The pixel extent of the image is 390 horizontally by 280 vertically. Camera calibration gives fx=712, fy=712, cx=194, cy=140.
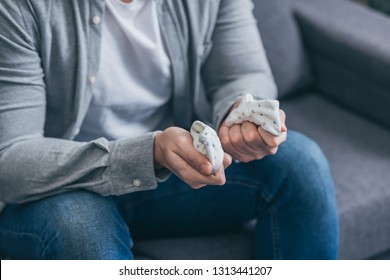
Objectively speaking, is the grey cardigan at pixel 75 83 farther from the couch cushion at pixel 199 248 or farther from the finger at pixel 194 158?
the couch cushion at pixel 199 248

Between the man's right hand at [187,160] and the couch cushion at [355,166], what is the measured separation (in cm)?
47

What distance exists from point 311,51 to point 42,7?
85 cm

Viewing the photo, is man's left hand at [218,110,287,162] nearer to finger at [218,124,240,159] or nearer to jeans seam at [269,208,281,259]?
finger at [218,124,240,159]

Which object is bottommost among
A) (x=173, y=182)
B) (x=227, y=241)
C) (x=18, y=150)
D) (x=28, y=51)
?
(x=227, y=241)

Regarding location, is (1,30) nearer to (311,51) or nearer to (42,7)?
(42,7)

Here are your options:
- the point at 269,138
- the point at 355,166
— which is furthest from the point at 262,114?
the point at 355,166

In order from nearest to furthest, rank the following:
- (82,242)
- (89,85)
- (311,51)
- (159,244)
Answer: (82,242), (89,85), (159,244), (311,51)

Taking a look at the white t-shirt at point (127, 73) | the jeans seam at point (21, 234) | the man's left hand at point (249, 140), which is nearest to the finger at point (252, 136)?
the man's left hand at point (249, 140)

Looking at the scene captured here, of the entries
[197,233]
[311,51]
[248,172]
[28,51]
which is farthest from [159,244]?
[311,51]

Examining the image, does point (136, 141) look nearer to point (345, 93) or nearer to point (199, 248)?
point (199, 248)

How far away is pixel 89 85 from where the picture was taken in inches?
47.6

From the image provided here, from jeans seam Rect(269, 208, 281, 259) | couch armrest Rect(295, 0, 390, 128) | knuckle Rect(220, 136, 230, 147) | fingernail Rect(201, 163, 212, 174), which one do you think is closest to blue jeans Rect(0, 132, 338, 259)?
jeans seam Rect(269, 208, 281, 259)

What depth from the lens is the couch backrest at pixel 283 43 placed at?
5.62 feet

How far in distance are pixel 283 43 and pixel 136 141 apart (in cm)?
74
